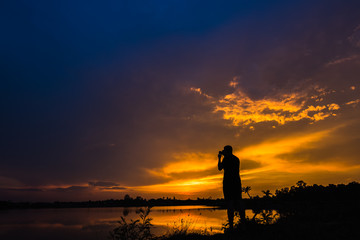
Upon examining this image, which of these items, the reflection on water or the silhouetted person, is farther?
the reflection on water

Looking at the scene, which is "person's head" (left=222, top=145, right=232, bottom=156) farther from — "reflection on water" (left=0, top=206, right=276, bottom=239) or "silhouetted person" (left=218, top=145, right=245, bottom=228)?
"reflection on water" (left=0, top=206, right=276, bottom=239)

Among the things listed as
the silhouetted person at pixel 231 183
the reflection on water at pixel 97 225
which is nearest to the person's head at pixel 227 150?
the silhouetted person at pixel 231 183

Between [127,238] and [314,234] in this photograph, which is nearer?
[314,234]

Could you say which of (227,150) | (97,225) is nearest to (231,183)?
(227,150)

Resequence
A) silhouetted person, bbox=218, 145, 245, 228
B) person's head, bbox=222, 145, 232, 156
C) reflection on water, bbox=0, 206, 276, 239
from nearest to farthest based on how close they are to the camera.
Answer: silhouetted person, bbox=218, 145, 245, 228 → person's head, bbox=222, 145, 232, 156 → reflection on water, bbox=0, 206, 276, 239

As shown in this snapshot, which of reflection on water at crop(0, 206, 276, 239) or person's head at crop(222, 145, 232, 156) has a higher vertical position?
person's head at crop(222, 145, 232, 156)

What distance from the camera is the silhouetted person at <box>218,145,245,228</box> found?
8.59m

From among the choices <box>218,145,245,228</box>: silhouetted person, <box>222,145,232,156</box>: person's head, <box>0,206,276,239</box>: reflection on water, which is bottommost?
<box>0,206,276,239</box>: reflection on water

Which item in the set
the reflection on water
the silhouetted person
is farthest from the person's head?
the reflection on water

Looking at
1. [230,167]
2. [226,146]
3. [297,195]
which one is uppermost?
[226,146]

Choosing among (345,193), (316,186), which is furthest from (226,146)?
(316,186)

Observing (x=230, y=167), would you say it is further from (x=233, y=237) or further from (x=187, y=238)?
(x=187, y=238)

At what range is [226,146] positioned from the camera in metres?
9.10

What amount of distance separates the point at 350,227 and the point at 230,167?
4084 mm
